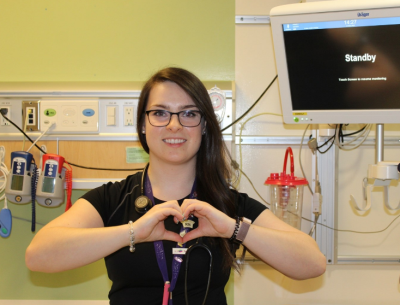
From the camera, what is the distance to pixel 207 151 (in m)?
1.52

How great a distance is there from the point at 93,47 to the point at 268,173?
3.92 ft

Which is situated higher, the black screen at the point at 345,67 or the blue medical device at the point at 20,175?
the black screen at the point at 345,67

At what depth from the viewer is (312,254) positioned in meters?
1.29

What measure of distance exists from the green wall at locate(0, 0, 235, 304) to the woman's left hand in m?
0.80

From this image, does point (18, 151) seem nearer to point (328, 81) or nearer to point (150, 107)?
point (150, 107)

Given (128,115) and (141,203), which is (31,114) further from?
(141,203)

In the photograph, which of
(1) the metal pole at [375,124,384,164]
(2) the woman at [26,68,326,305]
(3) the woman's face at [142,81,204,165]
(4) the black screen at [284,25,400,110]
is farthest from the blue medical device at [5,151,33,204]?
(1) the metal pole at [375,124,384,164]

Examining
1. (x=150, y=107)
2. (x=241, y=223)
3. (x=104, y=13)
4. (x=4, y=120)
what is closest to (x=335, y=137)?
(x=241, y=223)

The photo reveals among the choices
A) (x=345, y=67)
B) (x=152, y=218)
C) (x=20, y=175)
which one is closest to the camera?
(x=152, y=218)

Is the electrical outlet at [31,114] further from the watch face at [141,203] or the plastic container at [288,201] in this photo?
the plastic container at [288,201]

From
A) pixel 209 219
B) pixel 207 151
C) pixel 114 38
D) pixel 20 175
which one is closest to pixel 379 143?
pixel 207 151

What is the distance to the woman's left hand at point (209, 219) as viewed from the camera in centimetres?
120

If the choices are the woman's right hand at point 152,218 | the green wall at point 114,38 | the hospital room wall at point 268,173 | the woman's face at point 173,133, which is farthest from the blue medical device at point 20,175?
the hospital room wall at point 268,173

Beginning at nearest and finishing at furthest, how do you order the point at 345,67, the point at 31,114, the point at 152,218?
the point at 152,218
the point at 345,67
the point at 31,114
